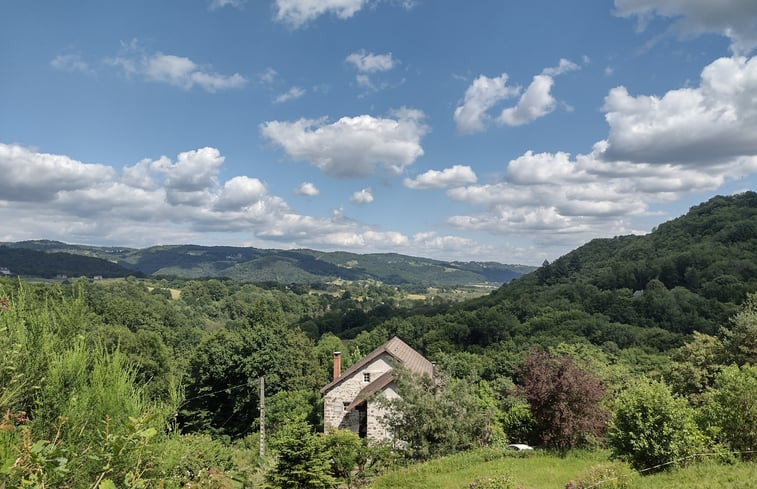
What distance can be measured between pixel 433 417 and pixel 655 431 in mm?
9947

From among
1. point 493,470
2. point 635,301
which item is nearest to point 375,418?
point 493,470

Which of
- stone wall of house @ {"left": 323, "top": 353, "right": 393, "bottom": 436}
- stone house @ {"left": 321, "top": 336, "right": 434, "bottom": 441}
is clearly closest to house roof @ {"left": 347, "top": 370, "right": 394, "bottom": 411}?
stone house @ {"left": 321, "top": 336, "right": 434, "bottom": 441}

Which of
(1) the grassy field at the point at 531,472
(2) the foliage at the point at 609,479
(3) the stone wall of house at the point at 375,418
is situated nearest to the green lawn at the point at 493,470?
(1) the grassy field at the point at 531,472

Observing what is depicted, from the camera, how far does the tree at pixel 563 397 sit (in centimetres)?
1841

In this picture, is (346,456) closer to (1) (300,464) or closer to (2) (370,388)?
(1) (300,464)

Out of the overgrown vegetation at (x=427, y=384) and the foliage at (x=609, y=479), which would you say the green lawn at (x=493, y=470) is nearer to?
the overgrown vegetation at (x=427, y=384)

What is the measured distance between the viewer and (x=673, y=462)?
13.8m

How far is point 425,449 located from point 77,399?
1898 cm

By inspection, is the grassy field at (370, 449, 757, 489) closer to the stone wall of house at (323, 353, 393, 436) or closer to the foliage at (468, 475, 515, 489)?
the foliage at (468, 475, 515, 489)

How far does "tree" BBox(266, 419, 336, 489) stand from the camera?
15414 mm

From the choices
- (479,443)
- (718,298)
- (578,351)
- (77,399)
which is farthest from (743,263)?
(77,399)

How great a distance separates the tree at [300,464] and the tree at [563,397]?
9.58m

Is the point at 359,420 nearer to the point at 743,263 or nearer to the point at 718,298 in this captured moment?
the point at 718,298

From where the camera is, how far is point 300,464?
1555 cm
